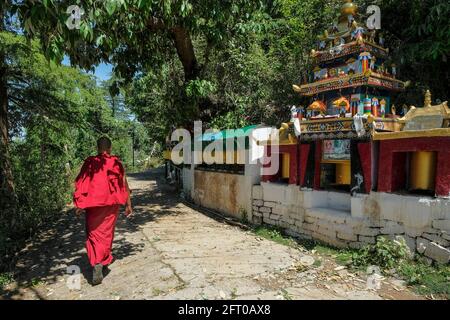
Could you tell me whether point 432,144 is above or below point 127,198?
above

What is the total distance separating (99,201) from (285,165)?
4.73 metres

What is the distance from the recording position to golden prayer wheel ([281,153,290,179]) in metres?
8.16

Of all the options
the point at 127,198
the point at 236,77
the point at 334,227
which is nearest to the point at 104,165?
→ the point at 127,198

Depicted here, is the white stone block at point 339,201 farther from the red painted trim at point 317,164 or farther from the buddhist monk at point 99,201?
the buddhist monk at point 99,201

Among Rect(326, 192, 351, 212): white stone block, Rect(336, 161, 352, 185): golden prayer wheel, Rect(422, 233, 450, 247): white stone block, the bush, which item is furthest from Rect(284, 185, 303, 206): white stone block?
Rect(422, 233, 450, 247): white stone block

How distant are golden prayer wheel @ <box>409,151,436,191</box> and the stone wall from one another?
0.54 metres

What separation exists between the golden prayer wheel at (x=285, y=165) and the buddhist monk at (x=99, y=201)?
14.3 ft

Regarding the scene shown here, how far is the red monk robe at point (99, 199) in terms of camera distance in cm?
453

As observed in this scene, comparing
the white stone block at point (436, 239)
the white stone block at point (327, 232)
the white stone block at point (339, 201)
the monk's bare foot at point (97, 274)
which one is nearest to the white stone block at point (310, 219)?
the white stone block at point (327, 232)

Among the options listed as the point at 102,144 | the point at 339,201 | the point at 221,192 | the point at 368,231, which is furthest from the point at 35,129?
the point at 368,231

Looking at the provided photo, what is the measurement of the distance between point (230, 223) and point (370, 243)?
3.75 m

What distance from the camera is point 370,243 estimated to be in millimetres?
5809
